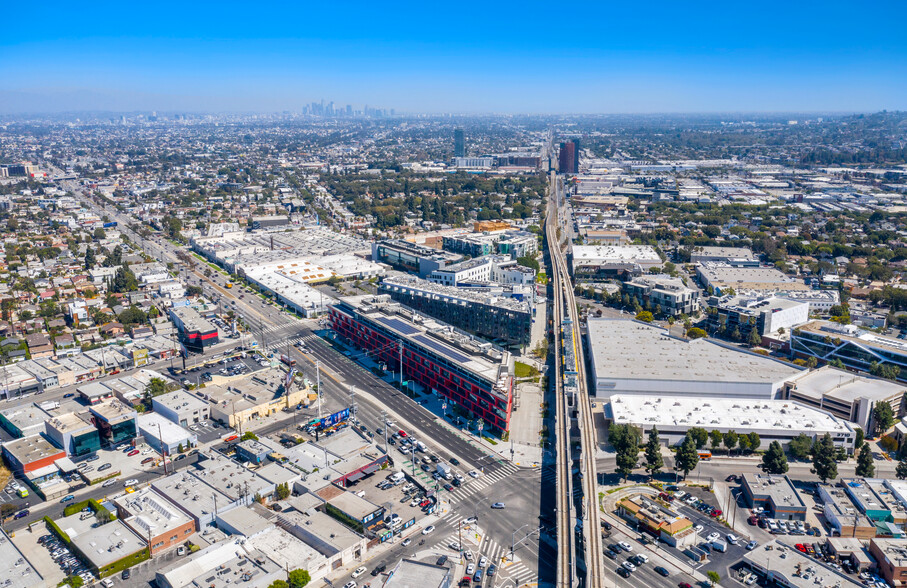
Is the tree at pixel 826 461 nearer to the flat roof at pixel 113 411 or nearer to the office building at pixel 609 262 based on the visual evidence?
the flat roof at pixel 113 411

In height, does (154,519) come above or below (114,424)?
below

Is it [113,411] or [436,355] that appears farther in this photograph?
[436,355]

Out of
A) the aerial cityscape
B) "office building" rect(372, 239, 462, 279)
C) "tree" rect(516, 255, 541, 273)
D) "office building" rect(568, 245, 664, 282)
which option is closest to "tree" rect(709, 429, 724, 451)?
the aerial cityscape

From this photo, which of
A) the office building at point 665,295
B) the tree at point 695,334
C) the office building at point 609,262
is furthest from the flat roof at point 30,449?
the office building at point 609,262

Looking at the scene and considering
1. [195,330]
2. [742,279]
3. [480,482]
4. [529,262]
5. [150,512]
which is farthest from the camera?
[529,262]

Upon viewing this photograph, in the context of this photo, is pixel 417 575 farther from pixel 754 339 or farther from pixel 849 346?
pixel 849 346

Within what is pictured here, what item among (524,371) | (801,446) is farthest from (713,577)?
(524,371)

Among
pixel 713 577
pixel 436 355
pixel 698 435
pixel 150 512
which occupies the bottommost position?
pixel 150 512

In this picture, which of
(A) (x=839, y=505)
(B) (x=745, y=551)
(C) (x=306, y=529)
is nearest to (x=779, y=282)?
(A) (x=839, y=505)
